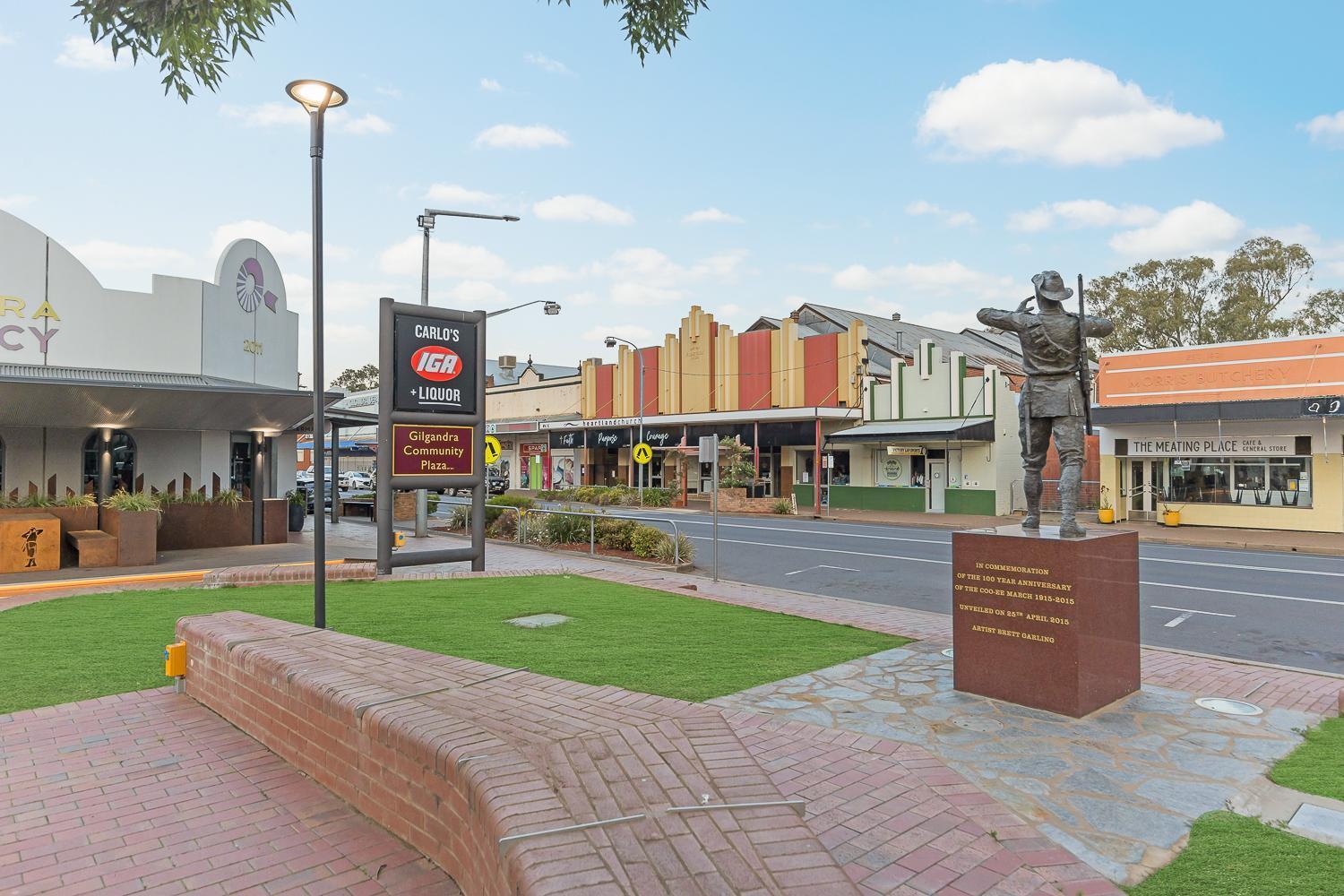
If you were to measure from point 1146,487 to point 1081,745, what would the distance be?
83.1 ft

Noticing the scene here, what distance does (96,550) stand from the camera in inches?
570

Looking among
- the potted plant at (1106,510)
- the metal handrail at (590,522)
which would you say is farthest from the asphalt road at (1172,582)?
the potted plant at (1106,510)

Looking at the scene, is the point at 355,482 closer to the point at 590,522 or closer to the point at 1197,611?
the point at 590,522

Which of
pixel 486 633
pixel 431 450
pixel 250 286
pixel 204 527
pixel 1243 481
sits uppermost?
pixel 250 286

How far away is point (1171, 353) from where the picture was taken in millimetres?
26375

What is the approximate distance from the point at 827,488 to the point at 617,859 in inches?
1303

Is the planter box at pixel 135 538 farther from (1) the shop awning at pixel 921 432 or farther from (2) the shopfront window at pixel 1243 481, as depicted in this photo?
(2) the shopfront window at pixel 1243 481

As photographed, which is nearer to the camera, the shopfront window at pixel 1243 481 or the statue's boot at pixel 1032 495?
the statue's boot at pixel 1032 495

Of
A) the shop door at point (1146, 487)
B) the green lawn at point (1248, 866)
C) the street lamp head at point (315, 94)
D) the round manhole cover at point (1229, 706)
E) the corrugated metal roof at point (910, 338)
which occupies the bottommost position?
the round manhole cover at point (1229, 706)

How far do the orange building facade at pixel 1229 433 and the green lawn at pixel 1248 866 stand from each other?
23.3 metres

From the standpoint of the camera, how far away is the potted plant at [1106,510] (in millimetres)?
26516

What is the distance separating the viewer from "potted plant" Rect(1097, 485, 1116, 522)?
26.5 m

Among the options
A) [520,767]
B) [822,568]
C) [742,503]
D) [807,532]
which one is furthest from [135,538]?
[742,503]

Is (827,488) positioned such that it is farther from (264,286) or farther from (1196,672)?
(1196,672)
